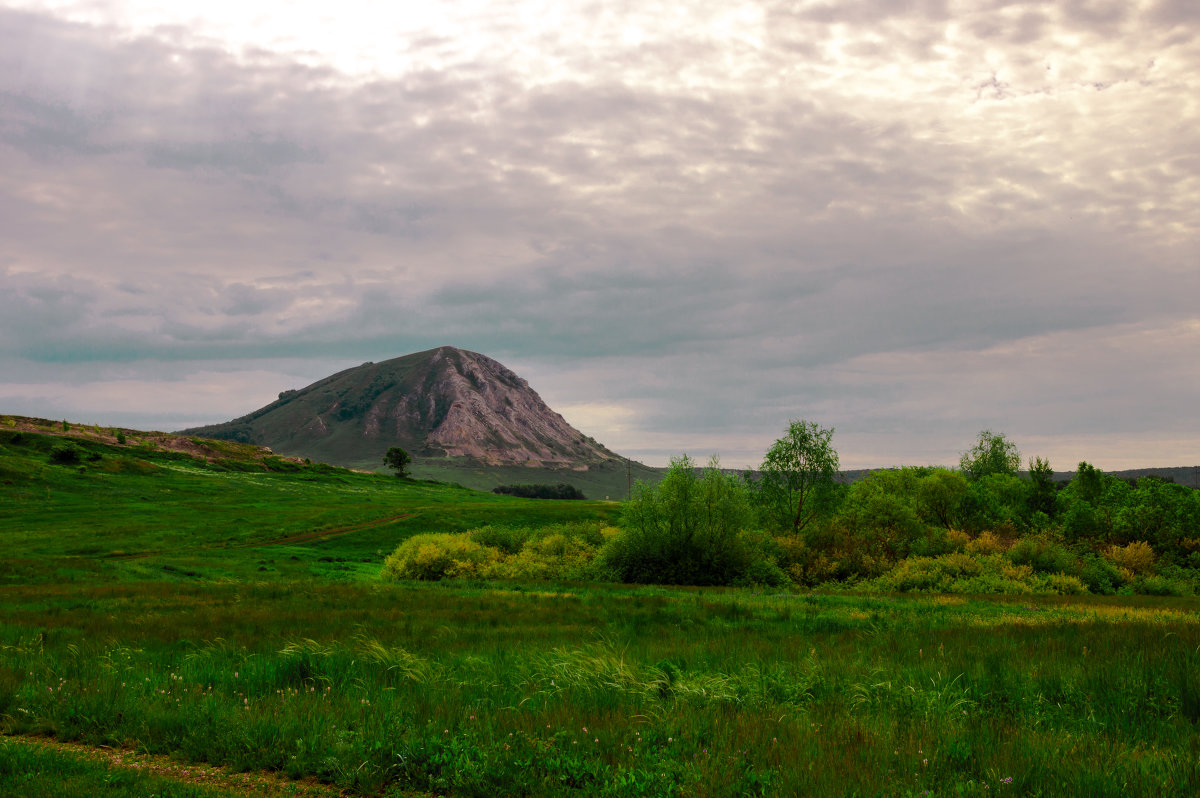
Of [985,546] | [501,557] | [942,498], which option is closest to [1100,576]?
[985,546]

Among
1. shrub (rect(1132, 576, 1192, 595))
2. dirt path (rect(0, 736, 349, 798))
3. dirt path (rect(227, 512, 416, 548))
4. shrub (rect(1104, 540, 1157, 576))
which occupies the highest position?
dirt path (rect(0, 736, 349, 798))

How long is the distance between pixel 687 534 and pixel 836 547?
14163 mm

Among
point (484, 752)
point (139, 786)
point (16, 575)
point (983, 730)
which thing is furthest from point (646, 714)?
point (16, 575)

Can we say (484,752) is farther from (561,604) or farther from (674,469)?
(674,469)

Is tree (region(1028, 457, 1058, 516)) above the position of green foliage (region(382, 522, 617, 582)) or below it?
above

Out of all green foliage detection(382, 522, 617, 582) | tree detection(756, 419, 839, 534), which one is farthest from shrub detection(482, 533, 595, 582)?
tree detection(756, 419, 839, 534)

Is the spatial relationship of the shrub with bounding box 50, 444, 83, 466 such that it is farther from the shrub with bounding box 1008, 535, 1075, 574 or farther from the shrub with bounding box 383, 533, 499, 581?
the shrub with bounding box 1008, 535, 1075, 574

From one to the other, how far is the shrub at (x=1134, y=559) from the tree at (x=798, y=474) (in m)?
23.4

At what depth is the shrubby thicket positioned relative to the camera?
44.5 meters

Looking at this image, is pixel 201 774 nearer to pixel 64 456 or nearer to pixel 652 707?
pixel 652 707

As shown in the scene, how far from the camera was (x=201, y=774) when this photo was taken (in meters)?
8.29

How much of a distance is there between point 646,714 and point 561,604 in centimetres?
2109

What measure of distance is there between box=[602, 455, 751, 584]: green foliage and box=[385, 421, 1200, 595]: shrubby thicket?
0.25ft

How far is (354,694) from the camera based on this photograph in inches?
440
